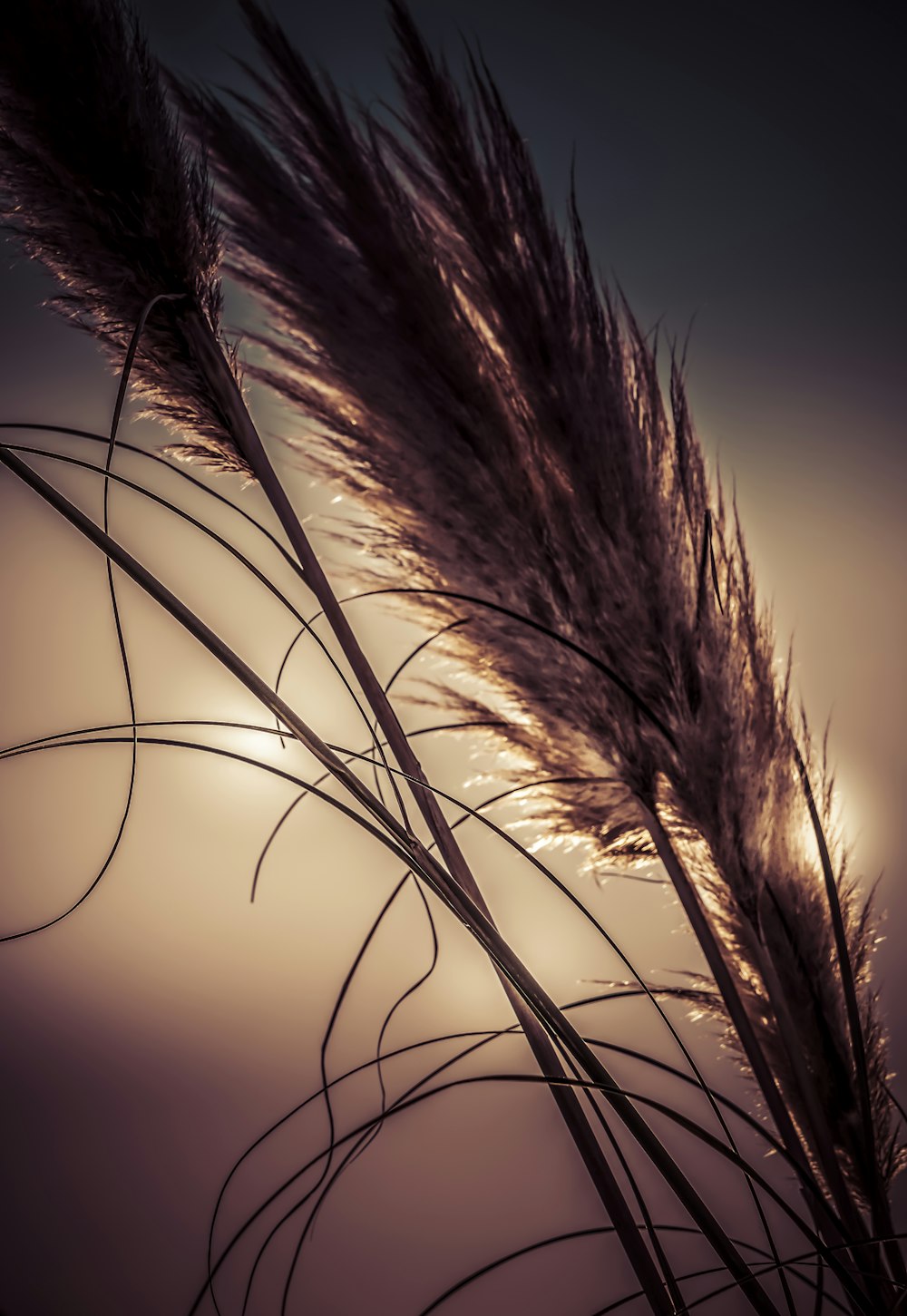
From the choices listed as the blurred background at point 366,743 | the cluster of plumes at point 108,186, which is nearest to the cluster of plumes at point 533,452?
the cluster of plumes at point 108,186

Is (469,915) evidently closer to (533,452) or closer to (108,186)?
(533,452)

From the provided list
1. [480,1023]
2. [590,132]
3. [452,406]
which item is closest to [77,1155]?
[480,1023]

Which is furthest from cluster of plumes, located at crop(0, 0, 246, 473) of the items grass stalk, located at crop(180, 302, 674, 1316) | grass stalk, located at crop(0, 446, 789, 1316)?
grass stalk, located at crop(0, 446, 789, 1316)

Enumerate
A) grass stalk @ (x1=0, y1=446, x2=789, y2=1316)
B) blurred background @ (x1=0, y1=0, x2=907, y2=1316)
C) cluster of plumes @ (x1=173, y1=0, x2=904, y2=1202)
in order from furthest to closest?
blurred background @ (x1=0, y1=0, x2=907, y2=1316)
cluster of plumes @ (x1=173, y1=0, x2=904, y2=1202)
grass stalk @ (x1=0, y1=446, x2=789, y2=1316)

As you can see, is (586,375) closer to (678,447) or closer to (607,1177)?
(678,447)

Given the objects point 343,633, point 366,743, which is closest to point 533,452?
→ point 343,633

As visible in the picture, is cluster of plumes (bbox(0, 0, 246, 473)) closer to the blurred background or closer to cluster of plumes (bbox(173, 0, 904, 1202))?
cluster of plumes (bbox(173, 0, 904, 1202))
